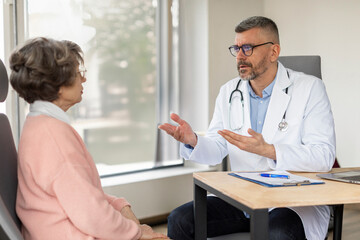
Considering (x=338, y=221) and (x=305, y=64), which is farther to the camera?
(x=305, y=64)

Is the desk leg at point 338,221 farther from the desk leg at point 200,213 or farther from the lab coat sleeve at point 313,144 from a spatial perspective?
the desk leg at point 200,213

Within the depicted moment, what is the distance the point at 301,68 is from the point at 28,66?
149 centimetres

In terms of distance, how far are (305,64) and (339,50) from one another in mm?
1189

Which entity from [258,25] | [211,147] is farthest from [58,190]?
[258,25]

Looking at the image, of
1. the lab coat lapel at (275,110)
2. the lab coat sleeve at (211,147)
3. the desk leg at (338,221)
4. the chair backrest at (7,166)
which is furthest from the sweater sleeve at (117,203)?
the desk leg at (338,221)

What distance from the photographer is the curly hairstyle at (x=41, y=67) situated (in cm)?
112

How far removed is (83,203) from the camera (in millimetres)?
1081

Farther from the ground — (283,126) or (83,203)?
(283,126)

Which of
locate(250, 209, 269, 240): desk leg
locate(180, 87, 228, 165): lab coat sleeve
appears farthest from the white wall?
locate(250, 209, 269, 240): desk leg

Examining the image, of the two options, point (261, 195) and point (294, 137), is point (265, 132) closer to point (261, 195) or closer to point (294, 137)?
point (294, 137)

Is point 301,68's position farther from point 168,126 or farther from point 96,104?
point 96,104

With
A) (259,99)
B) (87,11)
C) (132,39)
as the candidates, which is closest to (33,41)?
(259,99)

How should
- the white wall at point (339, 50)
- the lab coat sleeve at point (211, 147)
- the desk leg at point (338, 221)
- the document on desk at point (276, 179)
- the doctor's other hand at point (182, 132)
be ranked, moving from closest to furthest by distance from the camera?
1. the document on desk at point (276, 179)
2. the desk leg at point (338, 221)
3. the doctor's other hand at point (182, 132)
4. the lab coat sleeve at point (211, 147)
5. the white wall at point (339, 50)

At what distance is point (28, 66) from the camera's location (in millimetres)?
1121
